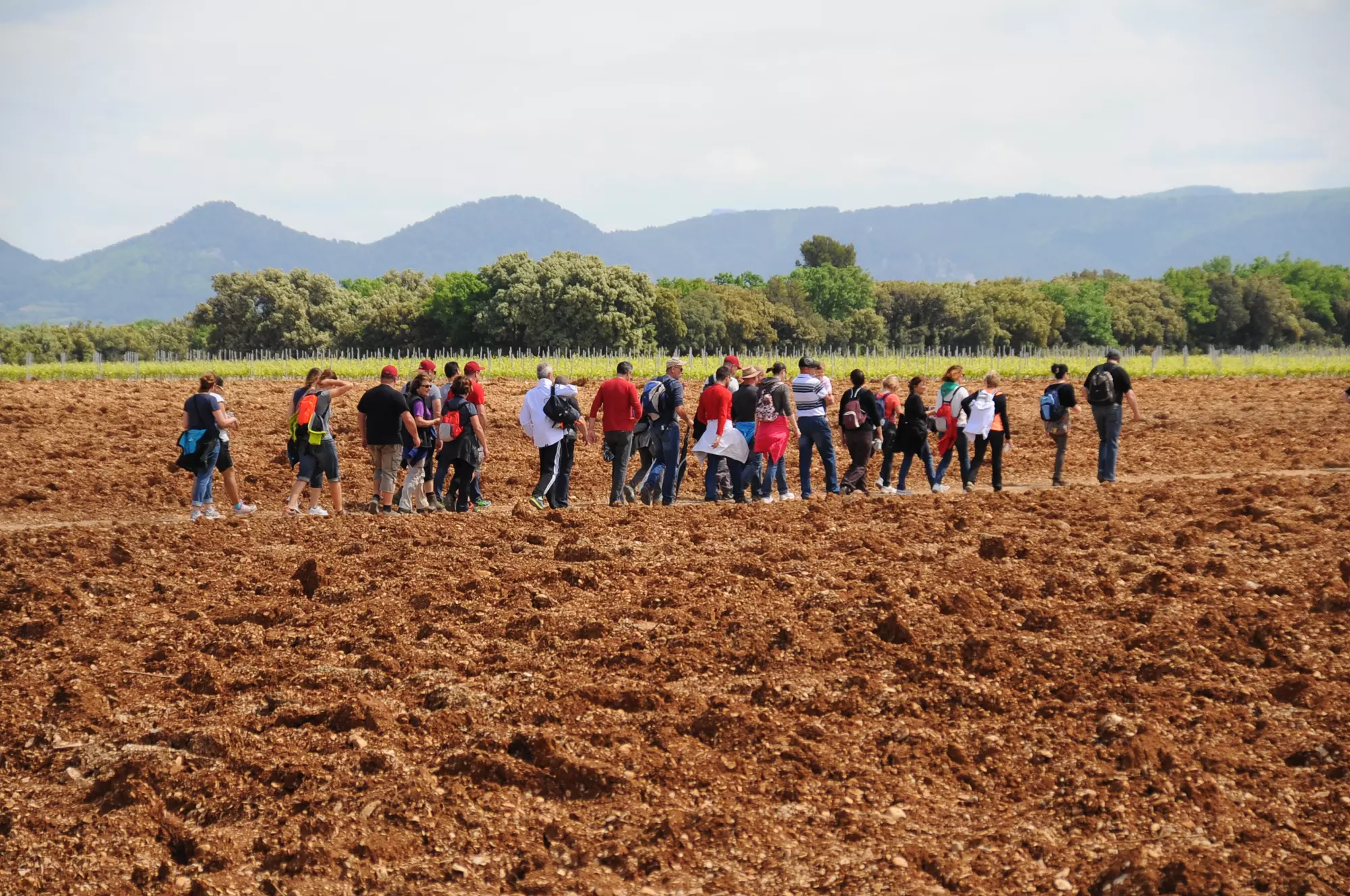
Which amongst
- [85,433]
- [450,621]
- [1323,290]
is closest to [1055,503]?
[450,621]

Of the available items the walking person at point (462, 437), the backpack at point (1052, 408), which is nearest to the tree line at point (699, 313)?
the backpack at point (1052, 408)

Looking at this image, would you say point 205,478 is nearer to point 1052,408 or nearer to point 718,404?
point 718,404

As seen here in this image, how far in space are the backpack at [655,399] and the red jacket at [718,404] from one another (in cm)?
46

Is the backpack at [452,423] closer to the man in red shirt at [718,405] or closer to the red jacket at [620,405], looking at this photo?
the red jacket at [620,405]

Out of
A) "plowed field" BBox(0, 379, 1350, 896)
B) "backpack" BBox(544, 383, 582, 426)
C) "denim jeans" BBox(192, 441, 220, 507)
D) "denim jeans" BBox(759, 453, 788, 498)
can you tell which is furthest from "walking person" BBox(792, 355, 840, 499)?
"denim jeans" BBox(192, 441, 220, 507)

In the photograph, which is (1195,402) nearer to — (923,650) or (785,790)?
(923,650)

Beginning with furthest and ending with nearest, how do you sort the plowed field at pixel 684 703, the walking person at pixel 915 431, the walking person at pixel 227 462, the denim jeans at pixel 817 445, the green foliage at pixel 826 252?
the green foliage at pixel 826 252 < the walking person at pixel 915 431 < the denim jeans at pixel 817 445 < the walking person at pixel 227 462 < the plowed field at pixel 684 703

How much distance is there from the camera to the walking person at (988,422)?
16.8 metres

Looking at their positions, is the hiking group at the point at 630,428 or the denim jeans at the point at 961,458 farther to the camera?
the denim jeans at the point at 961,458

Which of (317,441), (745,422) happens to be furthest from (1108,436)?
(317,441)

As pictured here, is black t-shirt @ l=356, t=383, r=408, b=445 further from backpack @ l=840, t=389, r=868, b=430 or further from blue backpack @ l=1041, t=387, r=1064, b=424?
blue backpack @ l=1041, t=387, r=1064, b=424

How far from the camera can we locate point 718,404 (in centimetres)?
1503

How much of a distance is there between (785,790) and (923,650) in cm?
240

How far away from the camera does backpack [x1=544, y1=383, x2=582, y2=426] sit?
1475cm
